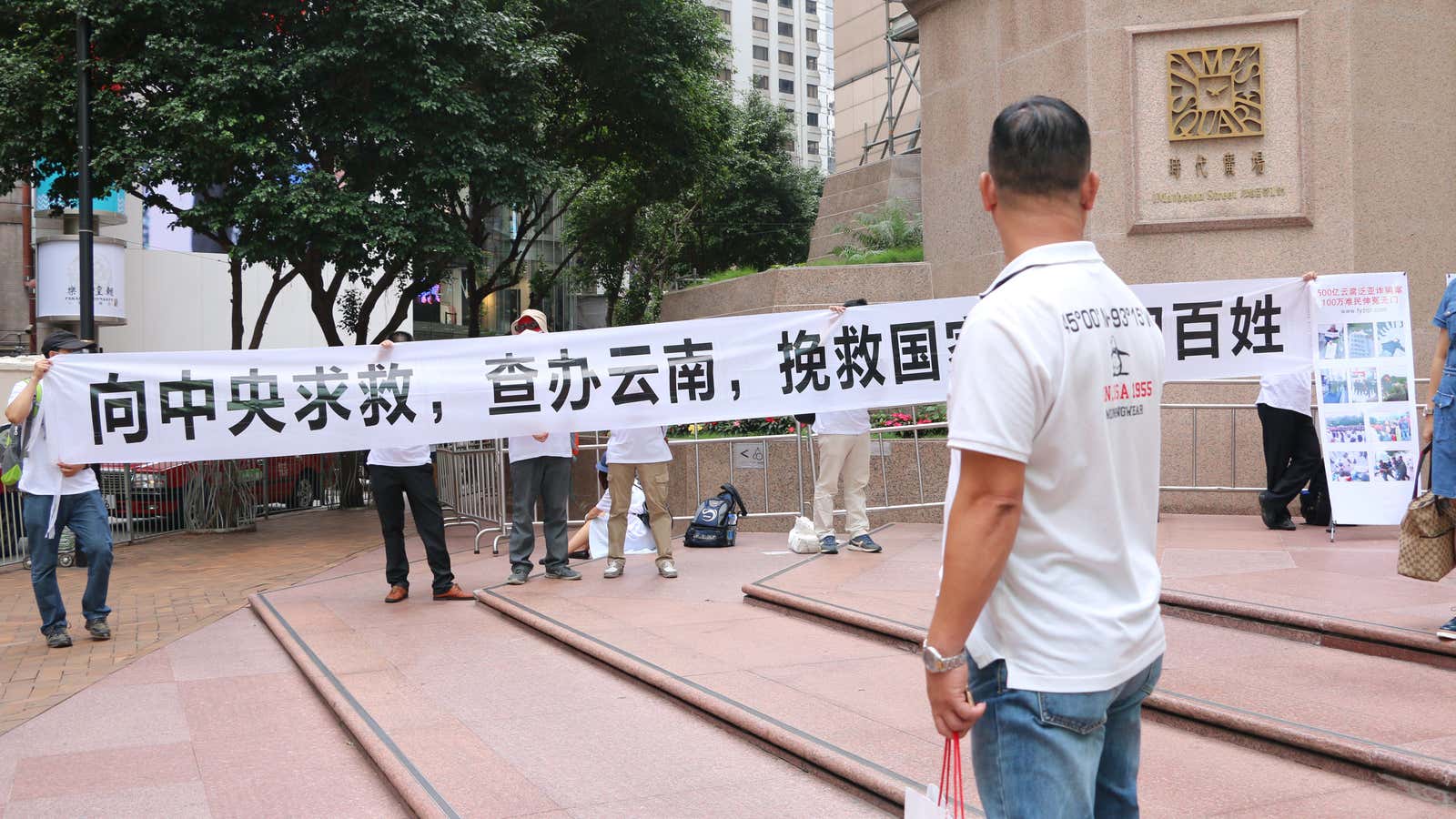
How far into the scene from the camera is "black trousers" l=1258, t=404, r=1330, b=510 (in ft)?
Answer: 32.3

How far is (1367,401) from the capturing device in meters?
8.79

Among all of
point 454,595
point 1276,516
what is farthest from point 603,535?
point 1276,516

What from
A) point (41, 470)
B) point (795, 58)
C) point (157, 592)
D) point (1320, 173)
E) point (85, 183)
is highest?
point (795, 58)

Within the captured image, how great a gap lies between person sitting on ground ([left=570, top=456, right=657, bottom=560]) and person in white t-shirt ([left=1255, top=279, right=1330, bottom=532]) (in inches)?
215

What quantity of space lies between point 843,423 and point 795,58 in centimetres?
8729

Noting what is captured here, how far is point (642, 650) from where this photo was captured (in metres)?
6.68

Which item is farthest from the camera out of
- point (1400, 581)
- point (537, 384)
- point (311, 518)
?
point (311, 518)

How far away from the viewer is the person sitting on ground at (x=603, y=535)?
10.8 m

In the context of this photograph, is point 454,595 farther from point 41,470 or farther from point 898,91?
point 898,91

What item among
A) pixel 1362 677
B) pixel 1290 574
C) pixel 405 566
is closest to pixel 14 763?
pixel 405 566

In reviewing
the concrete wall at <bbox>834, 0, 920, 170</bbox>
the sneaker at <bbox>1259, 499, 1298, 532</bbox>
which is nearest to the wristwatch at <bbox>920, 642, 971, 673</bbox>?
the sneaker at <bbox>1259, 499, 1298, 532</bbox>

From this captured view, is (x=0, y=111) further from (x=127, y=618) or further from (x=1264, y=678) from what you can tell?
(x=1264, y=678)

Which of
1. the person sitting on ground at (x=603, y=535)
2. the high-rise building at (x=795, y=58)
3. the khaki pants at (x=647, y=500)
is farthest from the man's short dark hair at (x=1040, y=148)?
the high-rise building at (x=795, y=58)

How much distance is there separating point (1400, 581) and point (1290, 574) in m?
0.63
